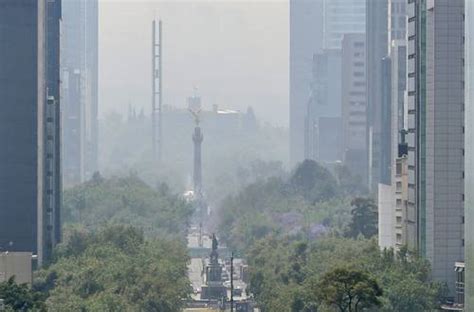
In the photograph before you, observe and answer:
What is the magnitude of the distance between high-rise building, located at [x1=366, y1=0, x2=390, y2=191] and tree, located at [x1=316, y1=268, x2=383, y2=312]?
205ft

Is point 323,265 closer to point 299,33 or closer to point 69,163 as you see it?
point 69,163

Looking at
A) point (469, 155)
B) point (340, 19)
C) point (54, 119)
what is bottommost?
point (469, 155)

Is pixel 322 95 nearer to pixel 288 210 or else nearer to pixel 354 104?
pixel 354 104

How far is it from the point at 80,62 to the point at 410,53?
4560 inches

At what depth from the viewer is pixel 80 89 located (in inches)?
5876

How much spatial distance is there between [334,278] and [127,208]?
2144 inches

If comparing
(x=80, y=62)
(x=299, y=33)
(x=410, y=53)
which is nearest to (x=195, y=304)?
(x=410, y=53)

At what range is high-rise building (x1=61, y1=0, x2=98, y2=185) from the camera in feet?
475

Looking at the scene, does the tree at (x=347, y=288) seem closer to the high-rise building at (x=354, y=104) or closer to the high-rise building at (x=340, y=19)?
the high-rise building at (x=354, y=104)

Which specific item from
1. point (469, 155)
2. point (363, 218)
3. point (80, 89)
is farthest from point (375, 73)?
point (469, 155)

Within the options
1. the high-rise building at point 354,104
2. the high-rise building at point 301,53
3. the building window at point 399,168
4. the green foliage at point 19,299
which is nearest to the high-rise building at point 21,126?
the building window at point 399,168

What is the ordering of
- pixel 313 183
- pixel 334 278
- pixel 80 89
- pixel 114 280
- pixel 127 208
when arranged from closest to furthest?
1. pixel 334 278
2. pixel 114 280
3. pixel 127 208
4. pixel 313 183
5. pixel 80 89

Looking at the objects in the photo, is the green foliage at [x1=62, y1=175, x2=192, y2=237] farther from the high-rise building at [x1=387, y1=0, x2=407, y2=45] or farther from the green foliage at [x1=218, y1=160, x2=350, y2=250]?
the high-rise building at [x1=387, y1=0, x2=407, y2=45]

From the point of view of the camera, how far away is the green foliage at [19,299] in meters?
46.5
